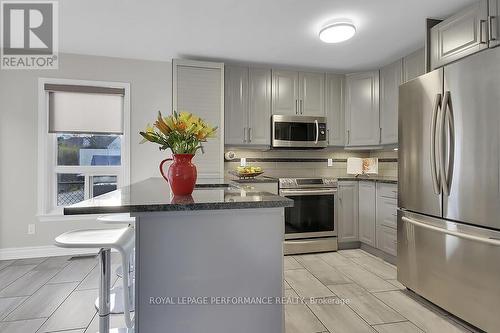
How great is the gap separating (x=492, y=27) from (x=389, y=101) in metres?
1.49

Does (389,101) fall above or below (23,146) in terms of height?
above

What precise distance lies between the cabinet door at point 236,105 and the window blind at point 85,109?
132 centimetres

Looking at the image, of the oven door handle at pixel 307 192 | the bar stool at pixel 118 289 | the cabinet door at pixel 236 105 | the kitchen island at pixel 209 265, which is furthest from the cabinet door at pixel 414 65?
the bar stool at pixel 118 289

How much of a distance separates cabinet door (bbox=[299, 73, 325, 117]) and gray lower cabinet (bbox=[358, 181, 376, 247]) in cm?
115

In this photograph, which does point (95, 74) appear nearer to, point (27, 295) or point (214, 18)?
point (214, 18)

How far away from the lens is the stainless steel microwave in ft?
11.9

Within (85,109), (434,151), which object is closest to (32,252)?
(85,109)

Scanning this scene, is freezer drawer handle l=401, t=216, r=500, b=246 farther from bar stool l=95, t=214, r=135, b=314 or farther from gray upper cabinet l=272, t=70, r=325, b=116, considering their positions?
bar stool l=95, t=214, r=135, b=314

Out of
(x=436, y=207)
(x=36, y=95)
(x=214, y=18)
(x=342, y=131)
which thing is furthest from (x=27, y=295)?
(x=342, y=131)

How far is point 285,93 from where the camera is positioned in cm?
374

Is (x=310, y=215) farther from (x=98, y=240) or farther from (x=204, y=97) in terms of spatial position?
(x=98, y=240)

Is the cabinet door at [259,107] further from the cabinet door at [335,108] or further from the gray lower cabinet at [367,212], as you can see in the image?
the gray lower cabinet at [367,212]

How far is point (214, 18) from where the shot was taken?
2494 millimetres

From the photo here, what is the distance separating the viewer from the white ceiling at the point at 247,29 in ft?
7.51
